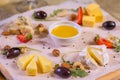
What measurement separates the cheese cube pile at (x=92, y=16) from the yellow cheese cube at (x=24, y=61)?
1.03 ft

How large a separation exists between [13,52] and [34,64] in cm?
11

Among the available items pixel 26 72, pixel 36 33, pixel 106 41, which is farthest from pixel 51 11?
pixel 26 72

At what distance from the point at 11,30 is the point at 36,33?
3.9 inches

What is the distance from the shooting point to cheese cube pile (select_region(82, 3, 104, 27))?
1461 mm

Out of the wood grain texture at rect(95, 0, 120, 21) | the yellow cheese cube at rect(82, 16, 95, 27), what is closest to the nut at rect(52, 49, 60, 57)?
the yellow cheese cube at rect(82, 16, 95, 27)

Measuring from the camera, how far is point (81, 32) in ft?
4.70

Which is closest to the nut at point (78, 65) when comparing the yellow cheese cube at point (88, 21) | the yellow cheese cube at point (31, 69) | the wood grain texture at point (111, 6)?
the yellow cheese cube at point (31, 69)

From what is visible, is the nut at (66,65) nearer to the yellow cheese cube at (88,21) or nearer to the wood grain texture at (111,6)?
the yellow cheese cube at (88,21)

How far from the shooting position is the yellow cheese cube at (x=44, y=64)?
1.22m

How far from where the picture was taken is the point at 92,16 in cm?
148

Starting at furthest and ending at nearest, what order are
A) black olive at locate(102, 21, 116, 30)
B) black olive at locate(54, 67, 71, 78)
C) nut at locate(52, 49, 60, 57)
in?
black olive at locate(102, 21, 116, 30), nut at locate(52, 49, 60, 57), black olive at locate(54, 67, 71, 78)

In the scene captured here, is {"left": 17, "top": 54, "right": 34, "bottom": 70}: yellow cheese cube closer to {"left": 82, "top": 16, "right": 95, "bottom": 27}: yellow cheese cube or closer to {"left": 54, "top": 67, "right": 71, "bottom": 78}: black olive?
{"left": 54, "top": 67, "right": 71, "bottom": 78}: black olive

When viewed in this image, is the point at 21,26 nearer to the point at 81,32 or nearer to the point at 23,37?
the point at 23,37

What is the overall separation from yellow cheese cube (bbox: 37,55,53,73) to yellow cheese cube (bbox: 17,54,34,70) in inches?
1.3
